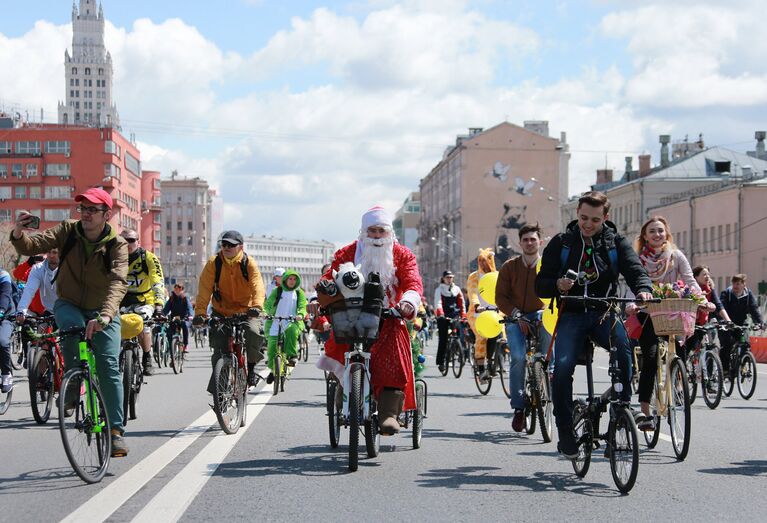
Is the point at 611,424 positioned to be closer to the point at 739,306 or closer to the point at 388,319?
the point at 388,319

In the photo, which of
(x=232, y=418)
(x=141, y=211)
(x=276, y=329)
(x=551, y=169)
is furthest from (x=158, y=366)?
(x=141, y=211)

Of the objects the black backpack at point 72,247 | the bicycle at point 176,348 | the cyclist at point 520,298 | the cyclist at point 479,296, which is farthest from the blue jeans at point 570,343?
the bicycle at point 176,348

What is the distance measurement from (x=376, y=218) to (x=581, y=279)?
189cm

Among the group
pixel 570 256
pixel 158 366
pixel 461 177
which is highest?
pixel 461 177

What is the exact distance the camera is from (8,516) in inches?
275

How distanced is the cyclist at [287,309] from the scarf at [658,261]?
295 inches

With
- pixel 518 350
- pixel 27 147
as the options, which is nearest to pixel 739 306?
pixel 518 350

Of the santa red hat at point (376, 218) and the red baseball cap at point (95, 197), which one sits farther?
the santa red hat at point (376, 218)

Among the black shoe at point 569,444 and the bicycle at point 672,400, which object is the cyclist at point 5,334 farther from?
the black shoe at point 569,444

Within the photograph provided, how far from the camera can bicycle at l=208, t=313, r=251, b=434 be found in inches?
442

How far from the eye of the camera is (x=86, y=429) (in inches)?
330

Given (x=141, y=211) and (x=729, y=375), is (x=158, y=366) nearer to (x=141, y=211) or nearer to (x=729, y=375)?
(x=729, y=375)

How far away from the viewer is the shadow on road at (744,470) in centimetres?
893

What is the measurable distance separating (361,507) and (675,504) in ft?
5.79
